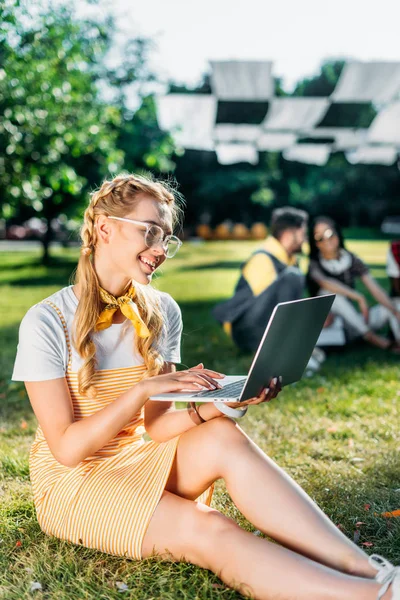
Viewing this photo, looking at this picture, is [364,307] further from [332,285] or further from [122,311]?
[122,311]

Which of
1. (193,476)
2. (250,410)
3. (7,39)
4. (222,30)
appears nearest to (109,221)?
(193,476)

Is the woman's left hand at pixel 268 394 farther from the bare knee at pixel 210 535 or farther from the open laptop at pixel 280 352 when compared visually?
the bare knee at pixel 210 535

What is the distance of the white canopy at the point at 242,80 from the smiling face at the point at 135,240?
6900 millimetres

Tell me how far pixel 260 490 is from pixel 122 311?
72cm

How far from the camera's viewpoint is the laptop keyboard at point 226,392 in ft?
6.53

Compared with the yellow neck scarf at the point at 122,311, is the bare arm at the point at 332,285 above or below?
below

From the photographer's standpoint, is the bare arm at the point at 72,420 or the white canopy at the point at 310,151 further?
the white canopy at the point at 310,151

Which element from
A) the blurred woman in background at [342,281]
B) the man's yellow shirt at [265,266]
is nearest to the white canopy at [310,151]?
the blurred woman in background at [342,281]

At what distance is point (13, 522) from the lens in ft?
8.79

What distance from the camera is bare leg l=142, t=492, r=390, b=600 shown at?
175 centimetres

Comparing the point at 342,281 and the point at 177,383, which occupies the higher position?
the point at 177,383

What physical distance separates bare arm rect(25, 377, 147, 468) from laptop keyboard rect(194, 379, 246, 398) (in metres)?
0.17

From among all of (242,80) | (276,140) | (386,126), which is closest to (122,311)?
(242,80)

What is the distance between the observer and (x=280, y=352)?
81.8 inches
